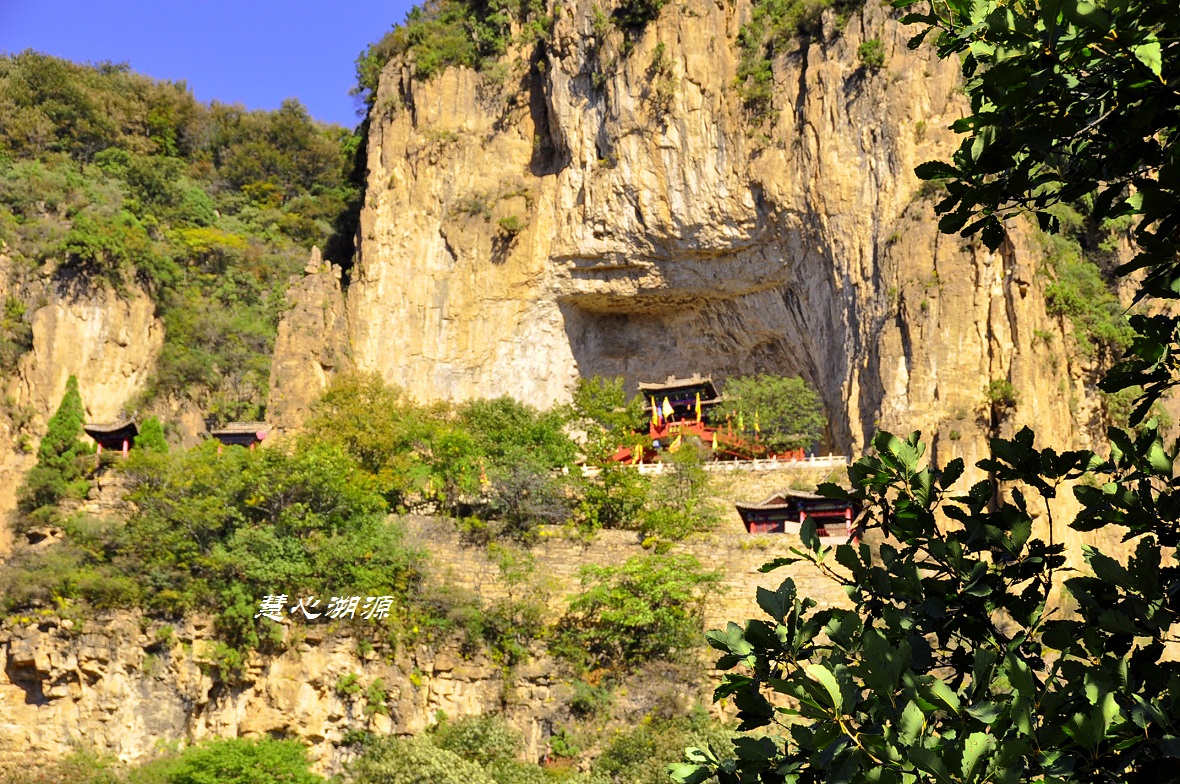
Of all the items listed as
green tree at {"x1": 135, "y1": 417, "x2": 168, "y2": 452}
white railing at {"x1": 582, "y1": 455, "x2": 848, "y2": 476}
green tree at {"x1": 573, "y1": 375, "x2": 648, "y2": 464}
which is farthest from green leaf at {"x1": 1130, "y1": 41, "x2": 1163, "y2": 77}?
green tree at {"x1": 135, "y1": 417, "x2": 168, "y2": 452}

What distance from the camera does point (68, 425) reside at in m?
31.8

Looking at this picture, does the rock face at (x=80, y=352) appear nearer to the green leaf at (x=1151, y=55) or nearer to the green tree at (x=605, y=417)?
the green tree at (x=605, y=417)

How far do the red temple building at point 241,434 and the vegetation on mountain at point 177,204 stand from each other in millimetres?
2037

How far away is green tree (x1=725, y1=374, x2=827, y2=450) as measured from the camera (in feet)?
110

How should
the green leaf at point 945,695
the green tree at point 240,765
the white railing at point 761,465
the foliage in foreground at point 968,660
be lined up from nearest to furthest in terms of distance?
the foliage in foreground at point 968,660
the green leaf at point 945,695
the green tree at point 240,765
the white railing at point 761,465

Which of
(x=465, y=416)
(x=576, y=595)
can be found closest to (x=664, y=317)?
(x=465, y=416)

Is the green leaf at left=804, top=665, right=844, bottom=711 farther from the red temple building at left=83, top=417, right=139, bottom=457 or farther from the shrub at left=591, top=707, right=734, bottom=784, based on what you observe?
the red temple building at left=83, top=417, right=139, bottom=457

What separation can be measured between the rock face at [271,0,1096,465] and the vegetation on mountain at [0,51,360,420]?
3.74 m

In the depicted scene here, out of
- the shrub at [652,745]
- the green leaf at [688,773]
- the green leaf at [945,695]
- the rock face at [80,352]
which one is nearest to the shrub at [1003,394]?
the shrub at [652,745]

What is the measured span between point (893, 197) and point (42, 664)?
Result: 19349 mm

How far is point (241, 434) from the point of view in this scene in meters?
33.6

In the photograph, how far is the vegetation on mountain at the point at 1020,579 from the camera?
4.81m

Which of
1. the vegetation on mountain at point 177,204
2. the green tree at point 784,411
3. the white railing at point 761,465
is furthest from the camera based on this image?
the vegetation on mountain at point 177,204

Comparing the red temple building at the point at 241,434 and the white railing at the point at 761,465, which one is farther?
the red temple building at the point at 241,434
